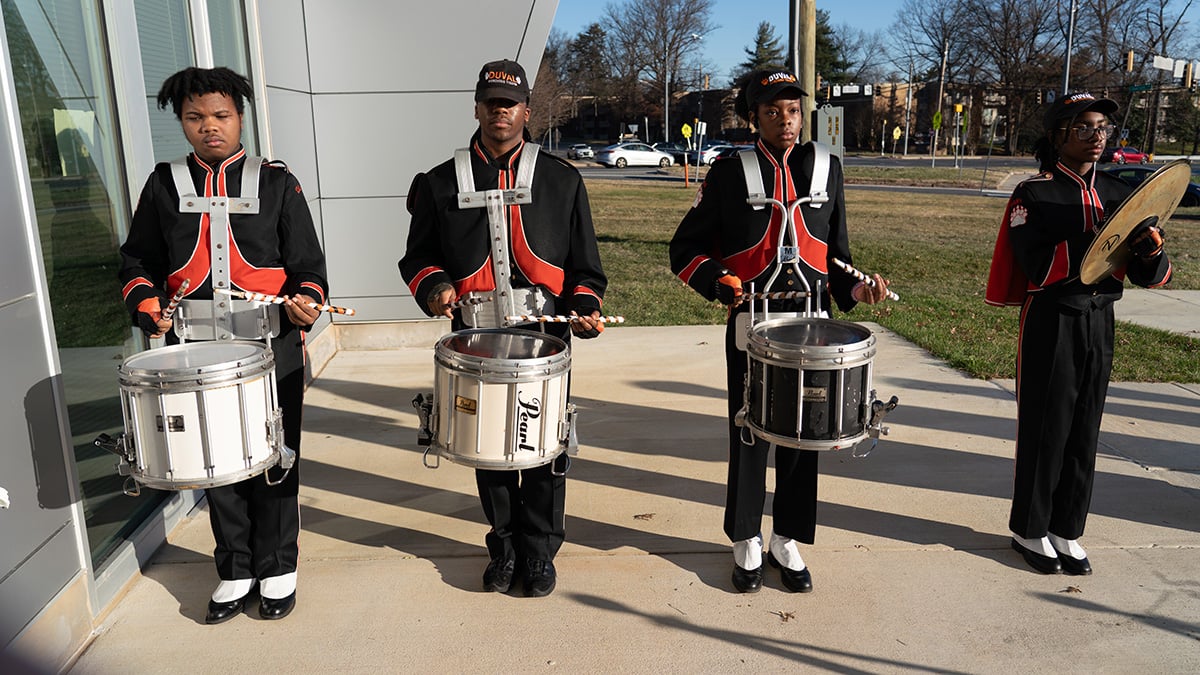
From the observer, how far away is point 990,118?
207ft

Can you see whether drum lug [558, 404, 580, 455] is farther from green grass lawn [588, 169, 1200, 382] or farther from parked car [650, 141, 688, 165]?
parked car [650, 141, 688, 165]

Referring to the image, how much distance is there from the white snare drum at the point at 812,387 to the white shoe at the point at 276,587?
197cm

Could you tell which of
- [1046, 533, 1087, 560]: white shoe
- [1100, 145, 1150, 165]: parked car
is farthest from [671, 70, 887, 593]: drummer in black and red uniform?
[1100, 145, 1150, 165]: parked car

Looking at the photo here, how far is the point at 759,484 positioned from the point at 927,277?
923 cm

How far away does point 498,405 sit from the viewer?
3094mm

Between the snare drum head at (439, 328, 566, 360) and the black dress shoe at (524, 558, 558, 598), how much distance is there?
976 mm

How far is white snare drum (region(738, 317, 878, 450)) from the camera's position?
320 centimetres

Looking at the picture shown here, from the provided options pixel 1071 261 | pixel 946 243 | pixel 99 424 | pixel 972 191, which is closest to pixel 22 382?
pixel 99 424

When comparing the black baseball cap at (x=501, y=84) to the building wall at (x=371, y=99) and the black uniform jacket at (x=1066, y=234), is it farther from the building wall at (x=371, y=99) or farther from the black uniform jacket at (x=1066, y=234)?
the building wall at (x=371, y=99)

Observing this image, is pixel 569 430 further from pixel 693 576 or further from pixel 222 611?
pixel 222 611

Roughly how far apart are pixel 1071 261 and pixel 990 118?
6614 cm

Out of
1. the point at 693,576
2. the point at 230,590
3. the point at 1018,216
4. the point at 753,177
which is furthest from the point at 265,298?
the point at 1018,216

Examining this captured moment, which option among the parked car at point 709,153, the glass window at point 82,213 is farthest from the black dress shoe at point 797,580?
the parked car at point 709,153

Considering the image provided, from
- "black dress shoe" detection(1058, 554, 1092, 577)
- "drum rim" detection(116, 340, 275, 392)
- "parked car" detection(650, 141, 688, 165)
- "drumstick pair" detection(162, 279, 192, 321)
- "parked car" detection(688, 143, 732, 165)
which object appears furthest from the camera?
"parked car" detection(650, 141, 688, 165)
